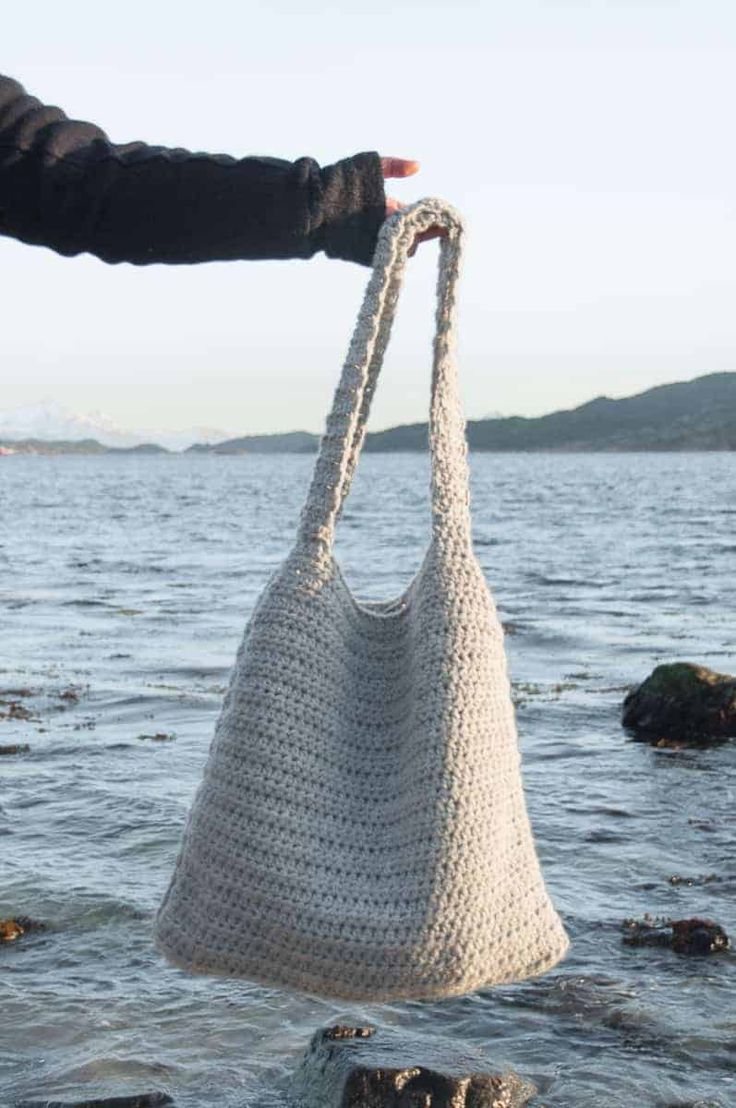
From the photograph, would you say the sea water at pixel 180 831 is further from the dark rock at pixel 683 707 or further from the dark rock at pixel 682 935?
the dark rock at pixel 683 707

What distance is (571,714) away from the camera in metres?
18.0

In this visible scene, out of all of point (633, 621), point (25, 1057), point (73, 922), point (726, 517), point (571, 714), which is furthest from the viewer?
point (726, 517)

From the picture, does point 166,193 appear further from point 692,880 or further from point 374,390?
point 692,880

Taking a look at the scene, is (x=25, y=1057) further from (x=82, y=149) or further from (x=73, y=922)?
(x=82, y=149)

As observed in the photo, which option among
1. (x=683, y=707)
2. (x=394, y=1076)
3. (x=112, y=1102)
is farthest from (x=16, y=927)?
(x=683, y=707)

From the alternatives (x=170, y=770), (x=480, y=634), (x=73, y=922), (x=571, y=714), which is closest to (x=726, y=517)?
(x=571, y=714)

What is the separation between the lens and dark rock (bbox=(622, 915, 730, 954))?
9.38 m

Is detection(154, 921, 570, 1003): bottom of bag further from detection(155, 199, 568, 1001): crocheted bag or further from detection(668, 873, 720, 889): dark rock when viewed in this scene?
detection(668, 873, 720, 889): dark rock

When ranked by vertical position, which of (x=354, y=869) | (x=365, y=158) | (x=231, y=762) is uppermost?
(x=365, y=158)

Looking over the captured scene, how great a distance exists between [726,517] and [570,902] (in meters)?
58.3

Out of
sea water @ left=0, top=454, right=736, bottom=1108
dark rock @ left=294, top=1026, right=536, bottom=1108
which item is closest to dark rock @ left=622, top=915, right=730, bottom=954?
sea water @ left=0, top=454, right=736, bottom=1108

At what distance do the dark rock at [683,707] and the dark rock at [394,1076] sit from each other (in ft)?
30.5

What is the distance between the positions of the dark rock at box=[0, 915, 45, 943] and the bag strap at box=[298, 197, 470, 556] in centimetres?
713

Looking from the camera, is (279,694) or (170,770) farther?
(170,770)
